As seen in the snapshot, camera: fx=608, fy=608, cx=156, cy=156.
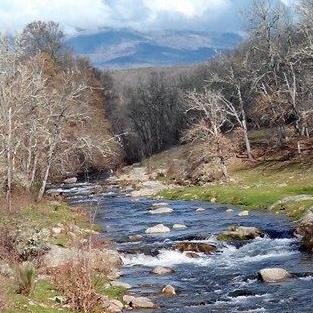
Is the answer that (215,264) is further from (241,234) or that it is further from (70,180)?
(70,180)

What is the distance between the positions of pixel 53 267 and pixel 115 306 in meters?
5.38

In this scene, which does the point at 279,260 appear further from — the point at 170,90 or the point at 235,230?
the point at 170,90

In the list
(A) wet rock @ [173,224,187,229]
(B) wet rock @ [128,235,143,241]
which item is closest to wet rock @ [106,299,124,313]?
(B) wet rock @ [128,235,143,241]

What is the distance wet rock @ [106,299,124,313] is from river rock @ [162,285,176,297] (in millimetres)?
2428

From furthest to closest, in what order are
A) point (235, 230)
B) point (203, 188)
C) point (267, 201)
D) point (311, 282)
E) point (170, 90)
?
point (170, 90) < point (203, 188) < point (267, 201) < point (235, 230) < point (311, 282)

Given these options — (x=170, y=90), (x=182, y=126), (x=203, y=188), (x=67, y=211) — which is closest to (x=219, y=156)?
(x=203, y=188)

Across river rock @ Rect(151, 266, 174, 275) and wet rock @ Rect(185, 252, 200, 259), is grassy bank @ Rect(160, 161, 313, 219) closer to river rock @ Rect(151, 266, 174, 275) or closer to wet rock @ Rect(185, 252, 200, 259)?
wet rock @ Rect(185, 252, 200, 259)

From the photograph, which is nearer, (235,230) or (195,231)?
(235,230)

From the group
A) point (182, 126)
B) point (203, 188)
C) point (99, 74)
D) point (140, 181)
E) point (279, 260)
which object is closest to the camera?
point (279, 260)

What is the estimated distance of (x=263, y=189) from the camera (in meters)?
50.7

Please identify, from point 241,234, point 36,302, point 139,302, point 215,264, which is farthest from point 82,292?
point 241,234

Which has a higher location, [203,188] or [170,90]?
[170,90]

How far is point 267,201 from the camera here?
1777 inches

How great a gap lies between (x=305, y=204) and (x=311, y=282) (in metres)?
16.1
